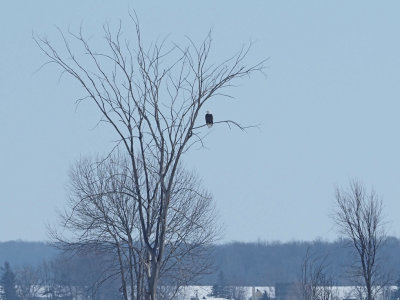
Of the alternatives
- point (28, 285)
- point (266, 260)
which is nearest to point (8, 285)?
point (28, 285)

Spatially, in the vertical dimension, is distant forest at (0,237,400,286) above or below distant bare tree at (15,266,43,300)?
above

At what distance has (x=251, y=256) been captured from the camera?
164m

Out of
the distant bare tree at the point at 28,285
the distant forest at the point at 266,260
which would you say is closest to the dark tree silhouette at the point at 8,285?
the distant bare tree at the point at 28,285

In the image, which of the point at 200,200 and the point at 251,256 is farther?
the point at 251,256

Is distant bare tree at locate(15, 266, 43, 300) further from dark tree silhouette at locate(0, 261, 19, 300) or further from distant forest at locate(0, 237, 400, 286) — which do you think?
distant forest at locate(0, 237, 400, 286)

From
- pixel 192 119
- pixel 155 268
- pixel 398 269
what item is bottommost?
pixel 155 268

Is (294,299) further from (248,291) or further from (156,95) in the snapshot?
(156,95)

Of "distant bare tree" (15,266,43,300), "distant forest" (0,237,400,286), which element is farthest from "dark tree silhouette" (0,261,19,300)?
"distant forest" (0,237,400,286)

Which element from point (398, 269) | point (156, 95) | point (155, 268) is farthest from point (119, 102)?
point (398, 269)

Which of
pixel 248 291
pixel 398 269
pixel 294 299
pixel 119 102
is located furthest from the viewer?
pixel 398 269

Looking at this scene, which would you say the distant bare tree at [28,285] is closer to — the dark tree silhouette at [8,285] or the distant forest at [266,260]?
the dark tree silhouette at [8,285]

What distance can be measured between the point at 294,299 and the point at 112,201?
69.4 meters

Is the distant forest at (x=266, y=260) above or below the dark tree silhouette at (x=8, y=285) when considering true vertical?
above

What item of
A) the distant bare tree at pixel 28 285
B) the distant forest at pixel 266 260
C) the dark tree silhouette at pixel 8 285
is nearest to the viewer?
the dark tree silhouette at pixel 8 285
